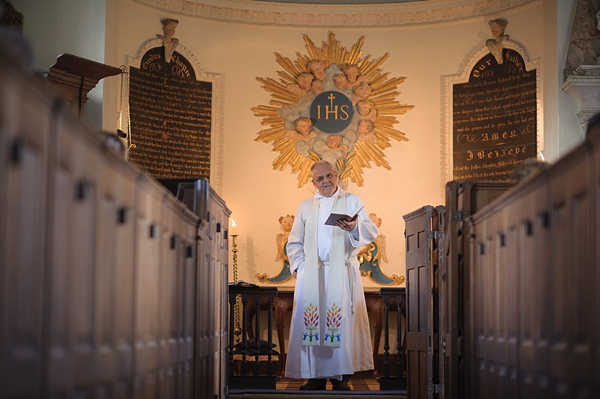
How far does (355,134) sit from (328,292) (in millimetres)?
4043

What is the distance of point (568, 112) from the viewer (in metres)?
9.88

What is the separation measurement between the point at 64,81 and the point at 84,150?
5.55m

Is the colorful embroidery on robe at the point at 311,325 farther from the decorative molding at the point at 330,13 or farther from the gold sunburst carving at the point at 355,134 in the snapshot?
the decorative molding at the point at 330,13

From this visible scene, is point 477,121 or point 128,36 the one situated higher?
point 128,36

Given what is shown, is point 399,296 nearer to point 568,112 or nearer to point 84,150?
point 568,112

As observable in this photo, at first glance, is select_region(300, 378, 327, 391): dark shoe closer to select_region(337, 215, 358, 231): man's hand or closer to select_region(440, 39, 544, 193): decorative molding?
select_region(337, 215, 358, 231): man's hand

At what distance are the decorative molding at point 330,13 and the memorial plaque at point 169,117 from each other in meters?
0.90

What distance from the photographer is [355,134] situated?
11797 mm

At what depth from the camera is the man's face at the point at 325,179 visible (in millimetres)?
8461

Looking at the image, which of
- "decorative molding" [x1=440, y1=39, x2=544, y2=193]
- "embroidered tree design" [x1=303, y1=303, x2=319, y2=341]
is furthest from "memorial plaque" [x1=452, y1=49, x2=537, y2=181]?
"embroidered tree design" [x1=303, y1=303, x2=319, y2=341]

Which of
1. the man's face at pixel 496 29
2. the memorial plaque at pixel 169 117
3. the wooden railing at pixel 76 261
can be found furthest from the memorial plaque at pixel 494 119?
the wooden railing at pixel 76 261

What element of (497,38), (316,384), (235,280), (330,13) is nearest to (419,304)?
(316,384)

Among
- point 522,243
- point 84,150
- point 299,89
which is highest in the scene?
point 299,89

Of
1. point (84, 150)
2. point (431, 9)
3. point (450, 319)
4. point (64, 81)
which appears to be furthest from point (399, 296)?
point (84, 150)
